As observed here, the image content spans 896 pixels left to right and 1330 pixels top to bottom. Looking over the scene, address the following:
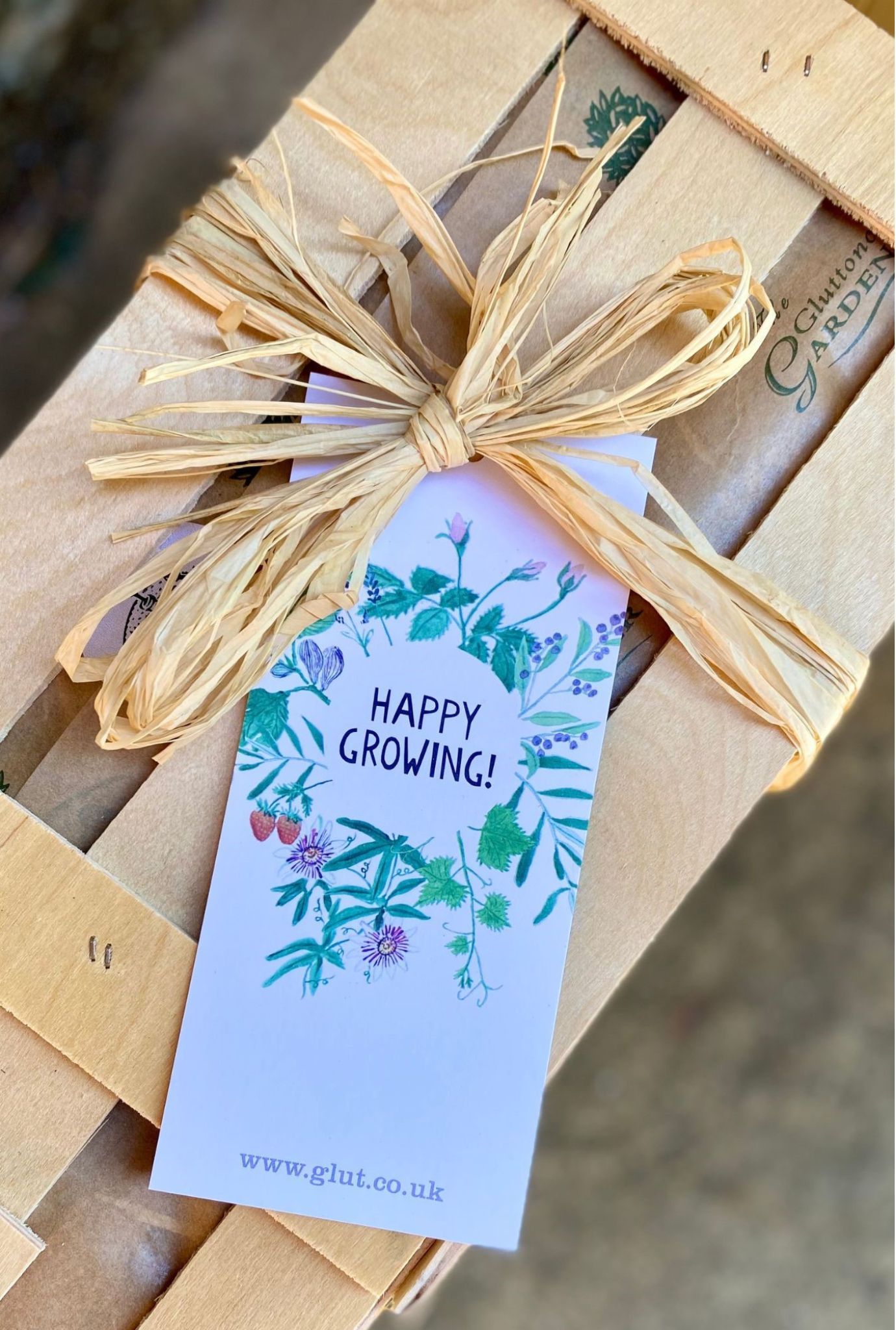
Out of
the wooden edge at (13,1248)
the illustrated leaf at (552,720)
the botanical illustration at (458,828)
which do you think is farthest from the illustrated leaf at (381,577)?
the wooden edge at (13,1248)

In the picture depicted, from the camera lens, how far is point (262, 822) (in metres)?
0.59

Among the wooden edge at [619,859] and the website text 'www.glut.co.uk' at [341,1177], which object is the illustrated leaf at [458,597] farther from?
the website text 'www.glut.co.uk' at [341,1177]

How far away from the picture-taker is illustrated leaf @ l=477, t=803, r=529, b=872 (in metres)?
0.58

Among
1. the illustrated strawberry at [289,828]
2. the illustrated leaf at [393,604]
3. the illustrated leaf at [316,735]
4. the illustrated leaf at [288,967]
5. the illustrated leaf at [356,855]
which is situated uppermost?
the illustrated leaf at [393,604]

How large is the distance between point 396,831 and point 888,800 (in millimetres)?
820

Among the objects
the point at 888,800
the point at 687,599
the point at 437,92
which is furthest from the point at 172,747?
the point at 888,800

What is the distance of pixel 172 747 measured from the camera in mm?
581

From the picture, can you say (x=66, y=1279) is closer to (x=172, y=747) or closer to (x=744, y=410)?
(x=172, y=747)

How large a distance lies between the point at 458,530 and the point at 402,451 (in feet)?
0.18

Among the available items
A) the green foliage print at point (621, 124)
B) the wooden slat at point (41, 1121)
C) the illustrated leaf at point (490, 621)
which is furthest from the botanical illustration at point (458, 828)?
the green foliage print at point (621, 124)

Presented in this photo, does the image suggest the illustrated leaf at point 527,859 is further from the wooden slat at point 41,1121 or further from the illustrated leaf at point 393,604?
the wooden slat at point 41,1121

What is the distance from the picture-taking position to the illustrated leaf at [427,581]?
60cm

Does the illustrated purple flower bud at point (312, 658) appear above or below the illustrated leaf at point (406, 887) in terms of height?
above

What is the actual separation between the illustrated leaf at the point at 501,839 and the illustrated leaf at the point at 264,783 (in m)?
0.12
